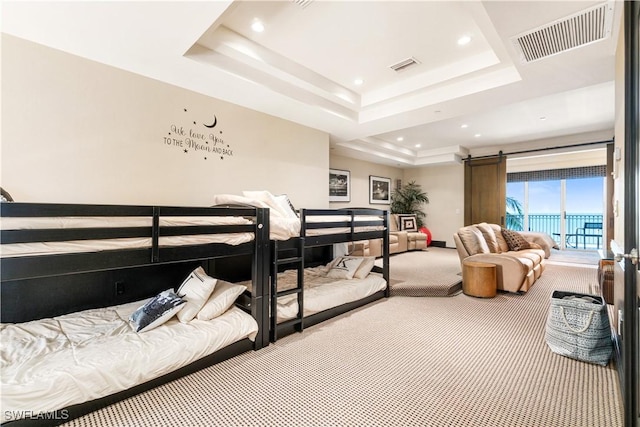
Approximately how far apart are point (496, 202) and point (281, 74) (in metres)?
6.19

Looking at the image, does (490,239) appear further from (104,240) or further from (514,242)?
(104,240)

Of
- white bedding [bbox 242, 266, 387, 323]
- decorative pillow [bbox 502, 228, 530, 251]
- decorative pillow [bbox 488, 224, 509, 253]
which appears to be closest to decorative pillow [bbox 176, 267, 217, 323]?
white bedding [bbox 242, 266, 387, 323]

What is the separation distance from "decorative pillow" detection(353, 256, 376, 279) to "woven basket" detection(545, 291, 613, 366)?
188 centimetres

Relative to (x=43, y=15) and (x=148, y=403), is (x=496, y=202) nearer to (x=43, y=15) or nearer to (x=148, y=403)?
(x=148, y=403)

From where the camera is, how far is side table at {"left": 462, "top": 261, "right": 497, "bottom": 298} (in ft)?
12.0

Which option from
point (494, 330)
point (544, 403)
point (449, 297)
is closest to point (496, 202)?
point (449, 297)

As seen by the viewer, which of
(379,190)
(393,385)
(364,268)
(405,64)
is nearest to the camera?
(393,385)

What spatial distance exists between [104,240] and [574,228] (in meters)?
10.9

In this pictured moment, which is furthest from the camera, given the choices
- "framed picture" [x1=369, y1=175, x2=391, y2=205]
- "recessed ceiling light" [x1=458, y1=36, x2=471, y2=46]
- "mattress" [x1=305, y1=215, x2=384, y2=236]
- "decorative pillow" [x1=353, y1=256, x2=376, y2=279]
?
"framed picture" [x1=369, y1=175, x2=391, y2=205]

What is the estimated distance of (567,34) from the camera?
2.22m

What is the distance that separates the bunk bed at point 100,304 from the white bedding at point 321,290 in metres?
0.32

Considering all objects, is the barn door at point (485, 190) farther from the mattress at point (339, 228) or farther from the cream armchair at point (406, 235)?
the mattress at point (339, 228)

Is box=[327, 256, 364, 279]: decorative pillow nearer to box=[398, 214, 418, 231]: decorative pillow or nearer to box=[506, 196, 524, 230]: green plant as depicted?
box=[398, 214, 418, 231]: decorative pillow

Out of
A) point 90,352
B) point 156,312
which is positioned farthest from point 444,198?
point 90,352
